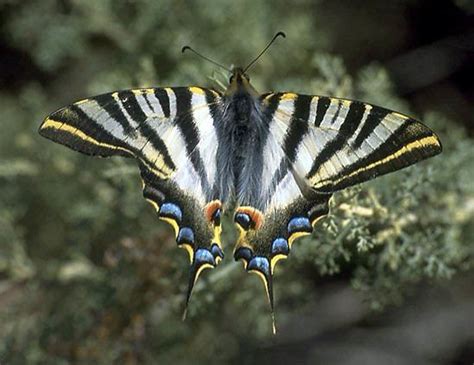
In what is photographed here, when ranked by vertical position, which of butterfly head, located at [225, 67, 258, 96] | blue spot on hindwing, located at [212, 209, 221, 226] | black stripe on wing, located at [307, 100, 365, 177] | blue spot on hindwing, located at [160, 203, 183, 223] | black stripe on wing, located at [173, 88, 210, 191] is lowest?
blue spot on hindwing, located at [212, 209, 221, 226]

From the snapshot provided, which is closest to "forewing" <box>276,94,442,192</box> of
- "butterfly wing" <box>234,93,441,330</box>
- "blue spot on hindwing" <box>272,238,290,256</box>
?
"butterfly wing" <box>234,93,441,330</box>

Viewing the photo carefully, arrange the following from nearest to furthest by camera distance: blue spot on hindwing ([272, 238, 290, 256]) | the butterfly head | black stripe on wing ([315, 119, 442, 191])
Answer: black stripe on wing ([315, 119, 442, 191]), blue spot on hindwing ([272, 238, 290, 256]), the butterfly head

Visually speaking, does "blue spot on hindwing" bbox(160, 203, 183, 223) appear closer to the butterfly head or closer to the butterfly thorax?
the butterfly thorax

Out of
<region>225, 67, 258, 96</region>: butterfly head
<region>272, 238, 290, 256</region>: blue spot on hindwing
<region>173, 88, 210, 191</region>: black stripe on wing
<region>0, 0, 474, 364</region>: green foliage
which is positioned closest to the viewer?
<region>272, 238, 290, 256</region>: blue spot on hindwing

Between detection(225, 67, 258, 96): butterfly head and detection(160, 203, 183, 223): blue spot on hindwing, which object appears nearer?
detection(160, 203, 183, 223): blue spot on hindwing

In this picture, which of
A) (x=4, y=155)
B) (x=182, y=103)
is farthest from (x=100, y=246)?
(x=182, y=103)

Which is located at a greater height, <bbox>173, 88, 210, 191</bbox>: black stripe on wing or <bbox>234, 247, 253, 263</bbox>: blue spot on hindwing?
<bbox>173, 88, 210, 191</bbox>: black stripe on wing

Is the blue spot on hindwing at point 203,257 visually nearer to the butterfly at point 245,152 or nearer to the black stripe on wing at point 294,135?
the butterfly at point 245,152
